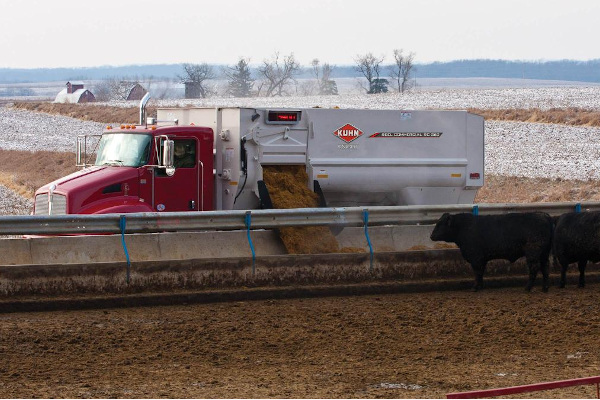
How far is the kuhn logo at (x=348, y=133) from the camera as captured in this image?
18.2 meters

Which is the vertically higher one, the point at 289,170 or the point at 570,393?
the point at 289,170

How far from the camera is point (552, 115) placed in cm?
5456

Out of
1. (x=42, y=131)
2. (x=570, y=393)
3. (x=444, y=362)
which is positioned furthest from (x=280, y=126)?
(x=42, y=131)

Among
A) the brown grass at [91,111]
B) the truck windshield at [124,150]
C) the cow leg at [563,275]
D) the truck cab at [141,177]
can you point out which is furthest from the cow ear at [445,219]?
the brown grass at [91,111]

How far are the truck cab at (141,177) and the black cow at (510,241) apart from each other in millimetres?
4986

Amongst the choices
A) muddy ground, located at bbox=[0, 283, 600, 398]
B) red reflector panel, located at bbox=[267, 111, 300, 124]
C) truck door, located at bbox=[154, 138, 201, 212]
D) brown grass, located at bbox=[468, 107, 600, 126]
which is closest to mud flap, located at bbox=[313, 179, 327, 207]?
red reflector panel, located at bbox=[267, 111, 300, 124]

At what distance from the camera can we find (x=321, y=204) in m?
17.8

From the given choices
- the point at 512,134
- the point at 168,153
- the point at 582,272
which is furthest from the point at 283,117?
the point at 512,134

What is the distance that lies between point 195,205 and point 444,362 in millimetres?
8312

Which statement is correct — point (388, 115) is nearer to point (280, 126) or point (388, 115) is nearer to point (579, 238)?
point (280, 126)

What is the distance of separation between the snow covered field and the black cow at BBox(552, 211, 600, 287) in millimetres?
19189

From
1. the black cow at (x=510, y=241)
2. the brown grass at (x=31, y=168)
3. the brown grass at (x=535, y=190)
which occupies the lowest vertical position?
the brown grass at (x=31, y=168)

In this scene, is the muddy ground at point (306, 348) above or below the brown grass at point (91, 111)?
below

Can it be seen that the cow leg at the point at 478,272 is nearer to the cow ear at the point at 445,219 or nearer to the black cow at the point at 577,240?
the cow ear at the point at 445,219
